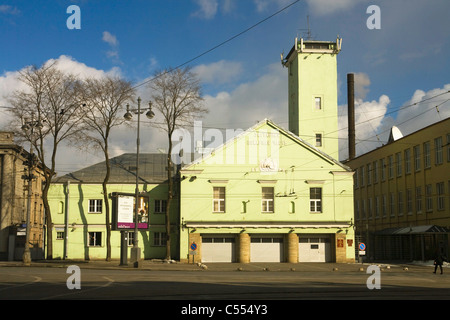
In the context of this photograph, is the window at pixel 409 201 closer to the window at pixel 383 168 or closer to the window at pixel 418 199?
the window at pixel 418 199

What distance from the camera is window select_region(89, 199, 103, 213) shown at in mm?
49906

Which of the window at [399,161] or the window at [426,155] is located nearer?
the window at [426,155]

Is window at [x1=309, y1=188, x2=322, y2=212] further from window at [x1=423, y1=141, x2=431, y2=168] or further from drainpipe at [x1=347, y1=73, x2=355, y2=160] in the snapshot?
drainpipe at [x1=347, y1=73, x2=355, y2=160]

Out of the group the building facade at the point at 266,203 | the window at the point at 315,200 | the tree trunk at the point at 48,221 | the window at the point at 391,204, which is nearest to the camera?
the tree trunk at the point at 48,221

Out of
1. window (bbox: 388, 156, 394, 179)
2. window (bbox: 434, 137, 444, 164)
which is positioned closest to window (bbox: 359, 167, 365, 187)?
window (bbox: 388, 156, 394, 179)

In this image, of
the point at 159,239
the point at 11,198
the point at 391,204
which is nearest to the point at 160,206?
the point at 159,239

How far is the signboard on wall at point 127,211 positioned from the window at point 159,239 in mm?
10272

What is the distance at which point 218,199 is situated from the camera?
46438mm

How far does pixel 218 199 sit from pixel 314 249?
365 inches

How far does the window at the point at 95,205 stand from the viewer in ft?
164

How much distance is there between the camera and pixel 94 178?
50812 mm

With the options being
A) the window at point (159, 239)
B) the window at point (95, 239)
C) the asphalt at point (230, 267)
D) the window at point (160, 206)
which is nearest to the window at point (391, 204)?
the asphalt at point (230, 267)

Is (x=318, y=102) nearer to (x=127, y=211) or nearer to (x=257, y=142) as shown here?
(x=257, y=142)
